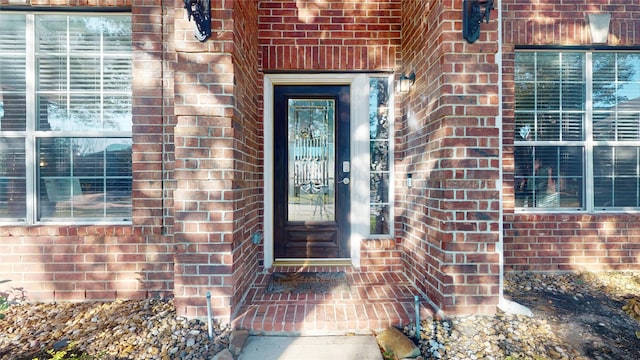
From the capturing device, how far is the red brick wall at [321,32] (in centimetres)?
292

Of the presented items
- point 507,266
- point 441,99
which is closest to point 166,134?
point 441,99

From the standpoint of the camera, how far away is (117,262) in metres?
2.54

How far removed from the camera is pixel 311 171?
3.20 metres

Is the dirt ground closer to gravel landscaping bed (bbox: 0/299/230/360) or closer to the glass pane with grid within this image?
the glass pane with grid

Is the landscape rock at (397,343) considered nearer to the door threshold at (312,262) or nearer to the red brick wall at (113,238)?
the door threshold at (312,262)

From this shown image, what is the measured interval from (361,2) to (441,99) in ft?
5.04

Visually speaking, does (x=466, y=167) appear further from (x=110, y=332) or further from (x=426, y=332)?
(x=110, y=332)

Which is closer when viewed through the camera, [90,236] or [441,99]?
[441,99]

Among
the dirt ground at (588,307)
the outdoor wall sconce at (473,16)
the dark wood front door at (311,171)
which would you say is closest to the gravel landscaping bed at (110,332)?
the dark wood front door at (311,171)

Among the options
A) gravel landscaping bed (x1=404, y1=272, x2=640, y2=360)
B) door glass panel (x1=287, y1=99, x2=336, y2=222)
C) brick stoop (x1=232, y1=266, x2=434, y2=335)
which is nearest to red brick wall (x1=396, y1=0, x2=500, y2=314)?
gravel landscaping bed (x1=404, y1=272, x2=640, y2=360)

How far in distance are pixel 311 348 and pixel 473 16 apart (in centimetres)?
252

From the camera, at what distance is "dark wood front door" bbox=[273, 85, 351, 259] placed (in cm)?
315

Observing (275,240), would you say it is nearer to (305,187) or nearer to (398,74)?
(305,187)

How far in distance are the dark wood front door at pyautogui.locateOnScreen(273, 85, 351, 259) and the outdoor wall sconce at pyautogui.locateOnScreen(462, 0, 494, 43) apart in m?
1.31
